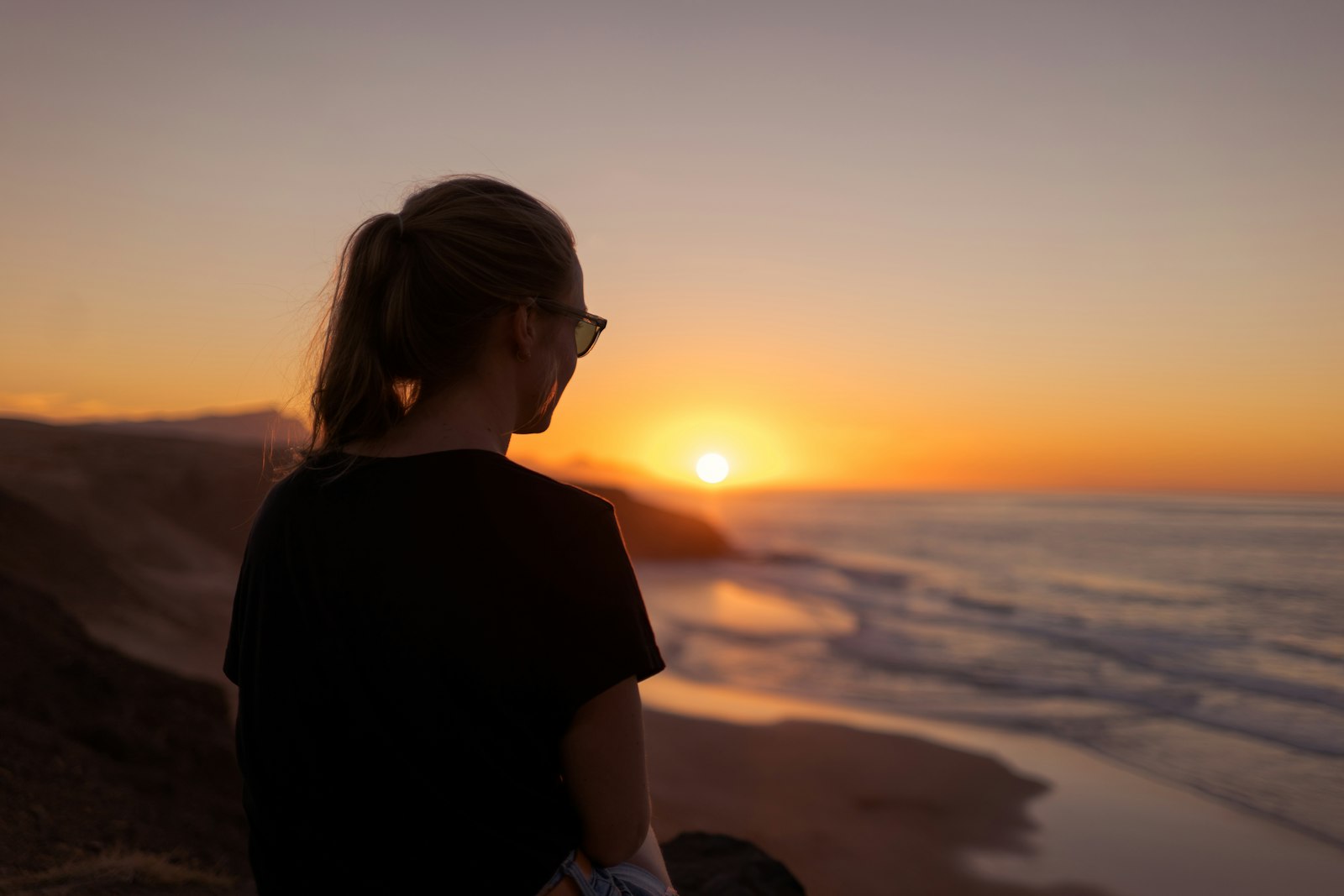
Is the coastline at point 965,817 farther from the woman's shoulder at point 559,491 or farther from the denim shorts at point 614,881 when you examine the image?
the woman's shoulder at point 559,491

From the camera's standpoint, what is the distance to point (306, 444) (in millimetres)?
1761

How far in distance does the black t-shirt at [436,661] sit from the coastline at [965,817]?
501cm

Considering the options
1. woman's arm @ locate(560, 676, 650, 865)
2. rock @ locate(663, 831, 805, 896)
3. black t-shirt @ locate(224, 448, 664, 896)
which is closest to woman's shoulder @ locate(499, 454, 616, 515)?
black t-shirt @ locate(224, 448, 664, 896)

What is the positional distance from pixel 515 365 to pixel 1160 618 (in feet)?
67.1

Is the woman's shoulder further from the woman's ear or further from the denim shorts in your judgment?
the denim shorts

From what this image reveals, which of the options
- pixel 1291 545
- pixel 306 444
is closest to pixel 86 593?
pixel 306 444

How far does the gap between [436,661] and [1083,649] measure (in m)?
15.7

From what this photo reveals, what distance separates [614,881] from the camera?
4.85 ft

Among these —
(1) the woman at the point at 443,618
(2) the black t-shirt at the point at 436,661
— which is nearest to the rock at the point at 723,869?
(1) the woman at the point at 443,618

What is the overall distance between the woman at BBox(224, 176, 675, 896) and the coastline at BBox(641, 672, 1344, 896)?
4.98 metres

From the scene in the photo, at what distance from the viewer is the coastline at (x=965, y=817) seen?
19.3 ft

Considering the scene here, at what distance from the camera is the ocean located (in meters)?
9.12

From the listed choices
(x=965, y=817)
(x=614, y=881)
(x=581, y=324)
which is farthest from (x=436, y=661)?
(x=965, y=817)

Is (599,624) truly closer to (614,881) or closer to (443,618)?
(443,618)
